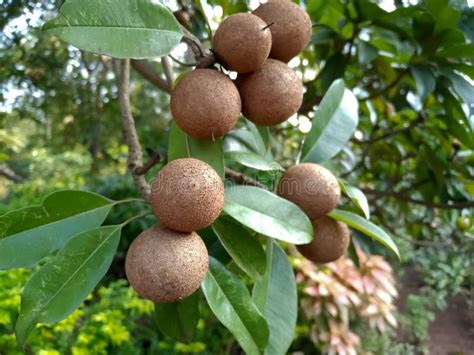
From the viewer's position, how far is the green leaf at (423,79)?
3.94 ft

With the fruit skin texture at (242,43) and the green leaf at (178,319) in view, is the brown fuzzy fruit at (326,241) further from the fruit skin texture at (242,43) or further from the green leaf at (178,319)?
the fruit skin texture at (242,43)

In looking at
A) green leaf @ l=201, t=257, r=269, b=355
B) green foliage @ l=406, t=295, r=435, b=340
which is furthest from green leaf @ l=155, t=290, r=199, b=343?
green foliage @ l=406, t=295, r=435, b=340

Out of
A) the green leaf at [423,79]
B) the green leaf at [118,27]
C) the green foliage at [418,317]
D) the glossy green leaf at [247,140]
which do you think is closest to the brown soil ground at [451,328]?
A: the green foliage at [418,317]

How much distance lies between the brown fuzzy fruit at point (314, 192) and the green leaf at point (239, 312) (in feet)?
0.71

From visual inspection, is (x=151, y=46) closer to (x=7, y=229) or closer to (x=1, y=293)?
(x=7, y=229)

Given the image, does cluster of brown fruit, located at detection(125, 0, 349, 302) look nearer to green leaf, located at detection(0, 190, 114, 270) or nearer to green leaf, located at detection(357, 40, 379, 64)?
green leaf, located at detection(0, 190, 114, 270)

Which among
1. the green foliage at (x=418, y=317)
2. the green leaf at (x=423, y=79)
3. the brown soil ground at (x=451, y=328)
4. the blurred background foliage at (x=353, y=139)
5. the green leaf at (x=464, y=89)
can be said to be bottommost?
the brown soil ground at (x=451, y=328)

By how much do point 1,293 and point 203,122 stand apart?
1.02 metres

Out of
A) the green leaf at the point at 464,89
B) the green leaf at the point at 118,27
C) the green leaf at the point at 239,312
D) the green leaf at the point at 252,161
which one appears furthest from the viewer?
the green leaf at the point at 464,89

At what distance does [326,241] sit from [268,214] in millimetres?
215

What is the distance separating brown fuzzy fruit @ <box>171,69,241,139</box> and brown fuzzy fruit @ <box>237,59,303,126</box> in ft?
0.15

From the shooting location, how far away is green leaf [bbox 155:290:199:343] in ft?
2.77

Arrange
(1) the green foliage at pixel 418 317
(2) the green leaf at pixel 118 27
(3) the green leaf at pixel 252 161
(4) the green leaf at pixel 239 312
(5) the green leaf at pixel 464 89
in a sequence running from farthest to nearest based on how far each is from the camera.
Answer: (1) the green foliage at pixel 418 317 → (5) the green leaf at pixel 464 89 → (3) the green leaf at pixel 252 161 → (4) the green leaf at pixel 239 312 → (2) the green leaf at pixel 118 27

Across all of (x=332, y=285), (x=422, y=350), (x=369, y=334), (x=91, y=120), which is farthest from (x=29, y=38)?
(x=422, y=350)
